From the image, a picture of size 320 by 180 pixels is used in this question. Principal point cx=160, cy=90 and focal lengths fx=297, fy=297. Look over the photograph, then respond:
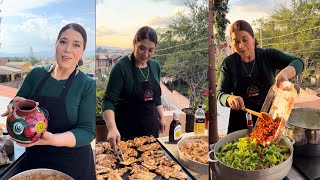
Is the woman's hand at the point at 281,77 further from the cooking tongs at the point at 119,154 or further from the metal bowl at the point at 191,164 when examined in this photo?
the cooking tongs at the point at 119,154

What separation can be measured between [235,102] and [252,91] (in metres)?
0.13

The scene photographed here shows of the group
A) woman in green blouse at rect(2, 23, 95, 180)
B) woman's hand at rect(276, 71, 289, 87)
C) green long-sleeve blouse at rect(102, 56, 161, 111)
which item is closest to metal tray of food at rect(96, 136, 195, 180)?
woman in green blouse at rect(2, 23, 95, 180)

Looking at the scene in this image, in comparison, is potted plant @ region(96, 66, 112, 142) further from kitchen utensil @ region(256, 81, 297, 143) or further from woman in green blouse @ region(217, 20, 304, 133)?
kitchen utensil @ region(256, 81, 297, 143)

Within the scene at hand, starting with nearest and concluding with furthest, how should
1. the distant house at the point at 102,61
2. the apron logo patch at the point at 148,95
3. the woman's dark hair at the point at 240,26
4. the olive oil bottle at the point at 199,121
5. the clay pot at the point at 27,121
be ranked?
the clay pot at the point at 27,121
the distant house at the point at 102,61
the apron logo patch at the point at 148,95
the olive oil bottle at the point at 199,121
the woman's dark hair at the point at 240,26

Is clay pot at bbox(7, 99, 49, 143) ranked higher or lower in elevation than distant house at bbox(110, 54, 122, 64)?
Result: lower

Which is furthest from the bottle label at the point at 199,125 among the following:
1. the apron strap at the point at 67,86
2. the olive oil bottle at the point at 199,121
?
the apron strap at the point at 67,86

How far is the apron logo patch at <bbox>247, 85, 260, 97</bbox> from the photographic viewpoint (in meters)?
1.82

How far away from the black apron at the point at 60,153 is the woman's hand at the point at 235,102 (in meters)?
0.89

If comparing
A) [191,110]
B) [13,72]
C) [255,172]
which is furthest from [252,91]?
[13,72]

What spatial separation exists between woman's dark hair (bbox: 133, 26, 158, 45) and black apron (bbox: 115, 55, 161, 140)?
0.09m

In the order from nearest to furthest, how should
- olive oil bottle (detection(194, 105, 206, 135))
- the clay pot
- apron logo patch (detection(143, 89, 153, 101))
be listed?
1. the clay pot
2. apron logo patch (detection(143, 89, 153, 101))
3. olive oil bottle (detection(194, 105, 206, 135))

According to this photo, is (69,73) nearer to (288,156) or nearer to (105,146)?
(105,146)

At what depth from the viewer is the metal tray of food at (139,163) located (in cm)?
139

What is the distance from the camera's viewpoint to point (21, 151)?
49.5 inches
